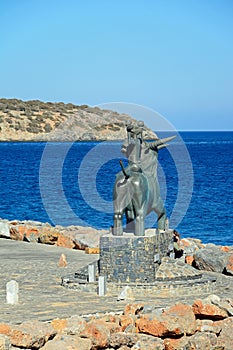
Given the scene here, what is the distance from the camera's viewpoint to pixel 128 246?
16.4 m

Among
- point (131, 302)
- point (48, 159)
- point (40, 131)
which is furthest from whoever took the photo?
point (40, 131)

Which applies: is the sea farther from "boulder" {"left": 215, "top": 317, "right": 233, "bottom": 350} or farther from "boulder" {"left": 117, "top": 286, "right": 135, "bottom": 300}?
"boulder" {"left": 215, "top": 317, "right": 233, "bottom": 350}

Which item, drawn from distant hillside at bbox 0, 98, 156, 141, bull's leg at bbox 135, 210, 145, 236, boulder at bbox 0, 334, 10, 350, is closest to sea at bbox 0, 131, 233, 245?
bull's leg at bbox 135, 210, 145, 236

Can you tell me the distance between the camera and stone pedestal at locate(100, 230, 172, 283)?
16375mm

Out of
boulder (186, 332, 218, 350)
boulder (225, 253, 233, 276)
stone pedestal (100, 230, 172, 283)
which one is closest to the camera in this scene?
boulder (186, 332, 218, 350)

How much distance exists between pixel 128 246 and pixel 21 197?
129 ft

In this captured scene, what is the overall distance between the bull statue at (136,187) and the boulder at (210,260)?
173cm

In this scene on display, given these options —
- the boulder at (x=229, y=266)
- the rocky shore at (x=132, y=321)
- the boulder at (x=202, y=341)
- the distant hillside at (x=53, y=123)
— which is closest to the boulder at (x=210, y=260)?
the boulder at (x=229, y=266)

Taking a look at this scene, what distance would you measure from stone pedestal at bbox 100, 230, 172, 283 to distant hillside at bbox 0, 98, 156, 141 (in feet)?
279

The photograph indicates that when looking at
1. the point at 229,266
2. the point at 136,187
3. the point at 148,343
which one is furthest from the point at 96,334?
the point at 229,266

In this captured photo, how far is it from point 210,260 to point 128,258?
3.04m

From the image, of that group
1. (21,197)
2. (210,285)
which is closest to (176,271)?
(210,285)

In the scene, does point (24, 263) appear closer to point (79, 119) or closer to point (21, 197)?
point (21, 197)

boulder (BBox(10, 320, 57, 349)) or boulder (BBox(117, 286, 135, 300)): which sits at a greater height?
boulder (BBox(117, 286, 135, 300))
